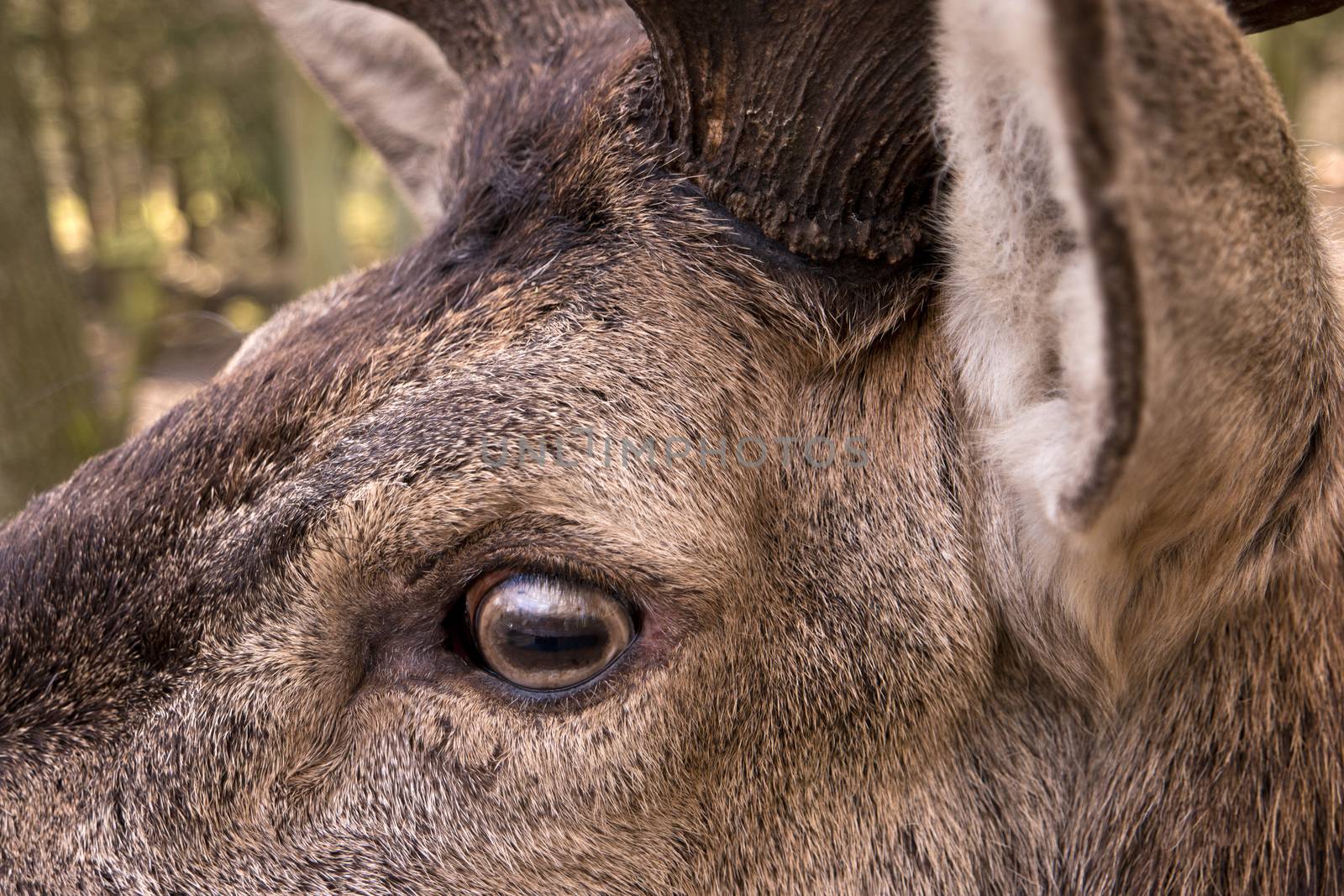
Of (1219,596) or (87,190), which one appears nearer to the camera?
(1219,596)

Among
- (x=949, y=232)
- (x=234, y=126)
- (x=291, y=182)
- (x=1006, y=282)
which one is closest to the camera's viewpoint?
(x=1006, y=282)

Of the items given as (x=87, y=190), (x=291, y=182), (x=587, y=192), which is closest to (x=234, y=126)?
(x=87, y=190)

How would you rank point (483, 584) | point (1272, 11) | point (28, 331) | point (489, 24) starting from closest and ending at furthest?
point (1272, 11), point (483, 584), point (489, 24), point (28, 331)

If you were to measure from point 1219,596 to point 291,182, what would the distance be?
37.7 feet

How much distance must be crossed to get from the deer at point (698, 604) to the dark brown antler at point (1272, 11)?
11mm

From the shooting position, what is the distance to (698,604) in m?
2.21

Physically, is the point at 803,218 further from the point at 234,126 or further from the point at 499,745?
the point at 234,126

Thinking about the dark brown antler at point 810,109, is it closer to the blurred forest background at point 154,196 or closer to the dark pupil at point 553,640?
the dark pupil at point 553,640

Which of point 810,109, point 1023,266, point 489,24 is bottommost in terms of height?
point 489,24

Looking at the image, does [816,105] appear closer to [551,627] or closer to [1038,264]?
[1038,264]

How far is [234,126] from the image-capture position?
19.3 m

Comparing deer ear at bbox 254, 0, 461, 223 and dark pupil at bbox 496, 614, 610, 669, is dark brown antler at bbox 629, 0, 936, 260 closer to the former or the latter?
dark pupil at bbox 496, 614, 610, 669

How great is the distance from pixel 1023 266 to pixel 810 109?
0.49 meters

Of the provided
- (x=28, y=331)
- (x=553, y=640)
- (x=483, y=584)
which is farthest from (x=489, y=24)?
(x=28, y=331)
